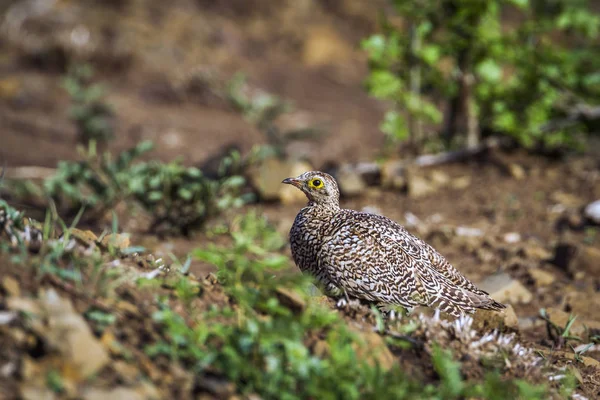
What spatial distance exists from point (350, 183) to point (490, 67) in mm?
2060

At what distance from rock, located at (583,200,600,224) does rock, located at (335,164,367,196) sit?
2436 mm

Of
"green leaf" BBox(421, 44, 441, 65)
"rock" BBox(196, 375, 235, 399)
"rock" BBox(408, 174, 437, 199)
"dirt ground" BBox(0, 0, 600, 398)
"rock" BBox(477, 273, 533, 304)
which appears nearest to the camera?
"rock" BBox(196, 375, 235, 399)

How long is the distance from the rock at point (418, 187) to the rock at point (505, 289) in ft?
8.57

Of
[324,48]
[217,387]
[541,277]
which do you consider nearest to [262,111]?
[541,277]

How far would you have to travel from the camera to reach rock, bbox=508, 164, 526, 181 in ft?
28.8

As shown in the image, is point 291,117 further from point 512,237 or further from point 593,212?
point 593,212

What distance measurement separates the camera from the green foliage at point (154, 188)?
6637 mm

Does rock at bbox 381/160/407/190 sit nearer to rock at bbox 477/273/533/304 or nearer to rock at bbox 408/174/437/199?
rock at bbox 408/174/437/199

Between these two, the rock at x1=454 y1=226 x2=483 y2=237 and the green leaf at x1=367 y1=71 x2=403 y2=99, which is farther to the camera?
the green leaf at x1=367 y1=71 x2=403 y2=99

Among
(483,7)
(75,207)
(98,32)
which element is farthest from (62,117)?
(483,7)

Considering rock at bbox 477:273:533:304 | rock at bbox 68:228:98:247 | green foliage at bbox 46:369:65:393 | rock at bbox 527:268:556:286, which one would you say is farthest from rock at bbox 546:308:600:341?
green foliage at bbox 46:369:65:393

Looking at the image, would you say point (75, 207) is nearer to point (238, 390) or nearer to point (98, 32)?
point (238, 390)

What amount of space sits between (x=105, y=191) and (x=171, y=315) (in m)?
4.03

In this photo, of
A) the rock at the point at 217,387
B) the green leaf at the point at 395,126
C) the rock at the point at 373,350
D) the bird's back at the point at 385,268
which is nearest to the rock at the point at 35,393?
the rock at the point at 217,387
